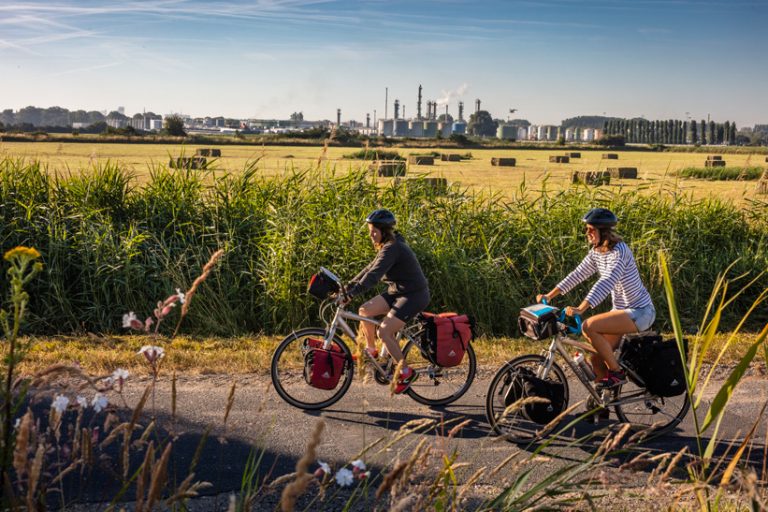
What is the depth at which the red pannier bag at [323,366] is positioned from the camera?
20.5 ft

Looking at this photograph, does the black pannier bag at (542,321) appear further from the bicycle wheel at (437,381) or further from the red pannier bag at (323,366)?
the red pannier bag at (323,366)

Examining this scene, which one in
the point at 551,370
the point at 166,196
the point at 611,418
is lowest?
the point at 611,418

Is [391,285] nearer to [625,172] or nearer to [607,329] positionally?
[607,329]

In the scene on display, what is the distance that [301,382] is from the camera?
6.83m

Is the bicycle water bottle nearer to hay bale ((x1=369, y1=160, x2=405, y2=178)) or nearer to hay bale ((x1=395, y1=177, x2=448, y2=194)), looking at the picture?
hay bale ((x1=395, y1=177, x2=448, y2=194))

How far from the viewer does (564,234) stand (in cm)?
1054

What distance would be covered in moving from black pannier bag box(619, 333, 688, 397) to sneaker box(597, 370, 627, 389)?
121mm

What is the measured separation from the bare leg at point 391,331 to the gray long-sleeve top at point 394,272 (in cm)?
27

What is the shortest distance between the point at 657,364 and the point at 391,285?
2.15 m

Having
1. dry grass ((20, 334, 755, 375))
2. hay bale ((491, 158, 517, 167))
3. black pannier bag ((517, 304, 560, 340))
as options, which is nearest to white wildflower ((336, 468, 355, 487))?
black pannier bag ((517, 304, 560, 340))

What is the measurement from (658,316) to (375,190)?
4.03 meters

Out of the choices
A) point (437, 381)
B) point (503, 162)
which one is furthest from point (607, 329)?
point (503, 162)

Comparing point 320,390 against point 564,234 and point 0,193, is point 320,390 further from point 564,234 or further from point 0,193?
point 0,193

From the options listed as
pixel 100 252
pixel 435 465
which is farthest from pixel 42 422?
pixel 100 252
